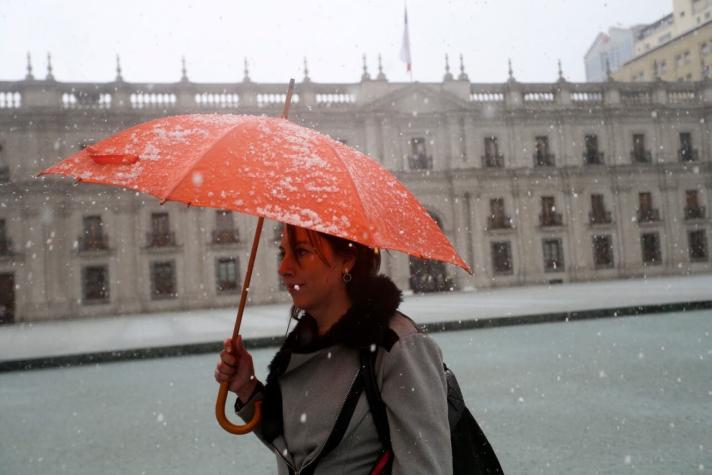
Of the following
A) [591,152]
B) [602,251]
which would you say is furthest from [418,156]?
[602,251]

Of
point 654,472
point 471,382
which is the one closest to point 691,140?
point 471,382

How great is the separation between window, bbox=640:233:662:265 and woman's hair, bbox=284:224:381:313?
3473 centimetres

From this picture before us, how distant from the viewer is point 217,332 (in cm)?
1398

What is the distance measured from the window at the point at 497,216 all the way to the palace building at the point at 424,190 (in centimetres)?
6

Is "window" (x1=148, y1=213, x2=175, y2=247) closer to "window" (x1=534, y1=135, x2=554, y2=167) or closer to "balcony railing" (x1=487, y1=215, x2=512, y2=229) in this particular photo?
"balcony railing" (x1=487, y1=215, x2=512, y2=229)

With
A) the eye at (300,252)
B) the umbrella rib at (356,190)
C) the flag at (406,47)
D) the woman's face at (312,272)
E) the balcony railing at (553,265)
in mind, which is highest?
the flag at (406,47)

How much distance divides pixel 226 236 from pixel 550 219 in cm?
1675

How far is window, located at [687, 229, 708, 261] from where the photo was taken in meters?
33.9

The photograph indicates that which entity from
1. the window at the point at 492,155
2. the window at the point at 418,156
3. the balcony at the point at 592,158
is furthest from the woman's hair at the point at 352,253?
the balcony at the point at 592,158

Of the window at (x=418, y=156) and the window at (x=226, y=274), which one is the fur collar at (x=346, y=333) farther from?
the window at (x=418, y=156)

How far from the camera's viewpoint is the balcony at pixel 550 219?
106ft

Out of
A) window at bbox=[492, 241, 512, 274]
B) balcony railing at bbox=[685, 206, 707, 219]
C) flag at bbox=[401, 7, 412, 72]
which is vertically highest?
flag at bbox=[401, 7, 412, 72]

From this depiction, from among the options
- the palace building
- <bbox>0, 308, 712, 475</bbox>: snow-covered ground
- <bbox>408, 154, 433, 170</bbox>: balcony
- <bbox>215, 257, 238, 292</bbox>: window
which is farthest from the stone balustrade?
<bbox>0, 308, 712, 475</bbox>: snow-covered ground

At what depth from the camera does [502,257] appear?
103 ft
